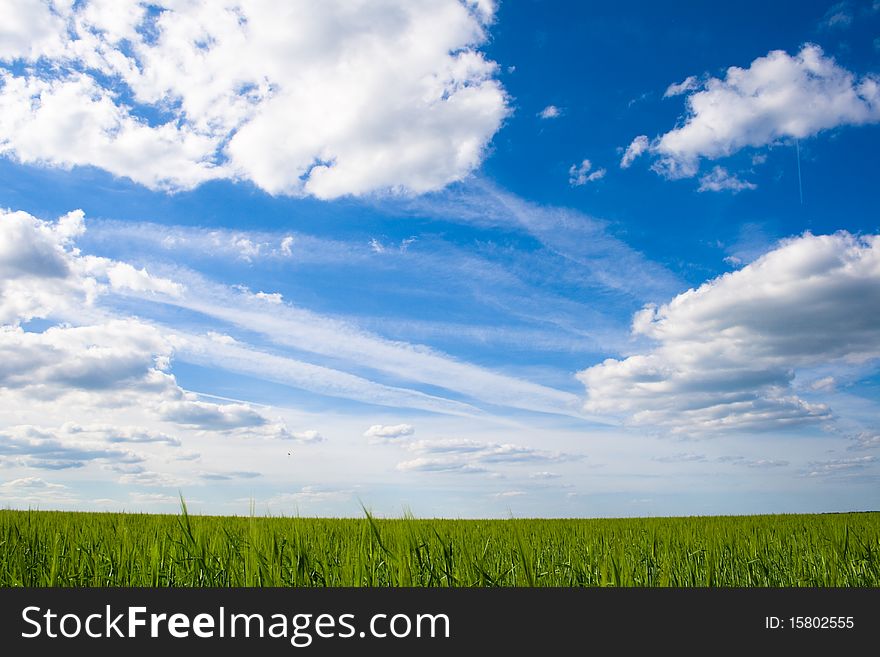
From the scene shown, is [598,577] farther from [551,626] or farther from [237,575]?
[237,575]

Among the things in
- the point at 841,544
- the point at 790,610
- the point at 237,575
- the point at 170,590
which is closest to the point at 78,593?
the point at 170,590

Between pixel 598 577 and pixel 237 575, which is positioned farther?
pixel 598 577

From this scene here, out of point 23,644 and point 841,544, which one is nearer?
point 23,644

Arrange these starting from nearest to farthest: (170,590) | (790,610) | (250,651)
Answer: (250,651) < (170,590) < (790,610)

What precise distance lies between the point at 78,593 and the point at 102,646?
0.50m

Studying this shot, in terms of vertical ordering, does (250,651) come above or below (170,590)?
below

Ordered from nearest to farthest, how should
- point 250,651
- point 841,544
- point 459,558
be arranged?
1. point 250,651
2. point 459,558
3. point 841,544

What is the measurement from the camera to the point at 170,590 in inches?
153

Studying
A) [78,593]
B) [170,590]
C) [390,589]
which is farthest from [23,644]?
[390,589]

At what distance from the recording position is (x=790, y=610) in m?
4.46

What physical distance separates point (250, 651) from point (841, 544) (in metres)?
7.59

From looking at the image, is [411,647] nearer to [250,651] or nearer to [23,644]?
[250,651]

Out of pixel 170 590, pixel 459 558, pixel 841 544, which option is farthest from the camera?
pixel 841 544

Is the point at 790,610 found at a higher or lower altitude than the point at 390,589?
lower
